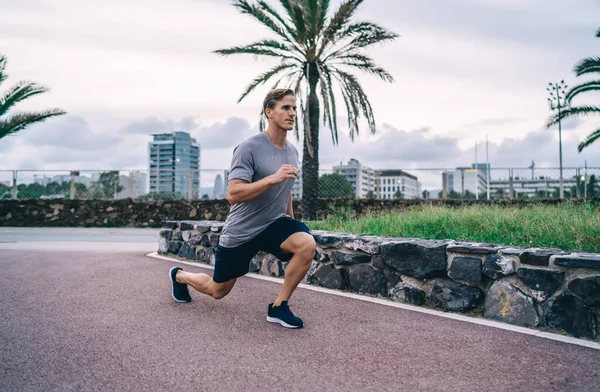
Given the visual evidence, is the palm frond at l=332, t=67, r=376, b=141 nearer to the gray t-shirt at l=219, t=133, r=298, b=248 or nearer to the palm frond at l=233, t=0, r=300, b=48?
the palm frond at l=233, t=0, r=300, b=48

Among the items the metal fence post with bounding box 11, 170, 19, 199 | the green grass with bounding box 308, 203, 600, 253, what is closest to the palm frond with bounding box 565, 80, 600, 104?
the green grass with bounding box 308, 203, 600, 253

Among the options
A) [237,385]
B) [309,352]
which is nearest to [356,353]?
[309,352]

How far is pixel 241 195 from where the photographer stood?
3.91 meters

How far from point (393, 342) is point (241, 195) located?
161 cm

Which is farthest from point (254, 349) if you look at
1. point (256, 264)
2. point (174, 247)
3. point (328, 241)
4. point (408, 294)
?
point (174, 247)

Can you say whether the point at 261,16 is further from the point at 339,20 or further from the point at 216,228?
the point at 216,228

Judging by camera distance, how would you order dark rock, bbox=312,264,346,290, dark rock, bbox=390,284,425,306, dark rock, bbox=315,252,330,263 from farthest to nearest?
1. dark rock, bbox=315,252,330,263
2. dark rock, bbox=312,264,346,290
3. dark rock, bbox=390,284,425,306

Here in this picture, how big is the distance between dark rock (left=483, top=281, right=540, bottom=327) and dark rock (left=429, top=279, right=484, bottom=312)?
0.11m

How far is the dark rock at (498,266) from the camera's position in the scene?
4.52m

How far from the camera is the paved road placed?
3.06m

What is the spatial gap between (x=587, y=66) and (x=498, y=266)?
16.5 meters

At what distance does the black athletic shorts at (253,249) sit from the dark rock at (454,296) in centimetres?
158

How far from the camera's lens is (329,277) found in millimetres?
6105

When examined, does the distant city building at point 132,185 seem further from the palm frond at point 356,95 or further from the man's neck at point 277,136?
the man's neck at point 277,136
